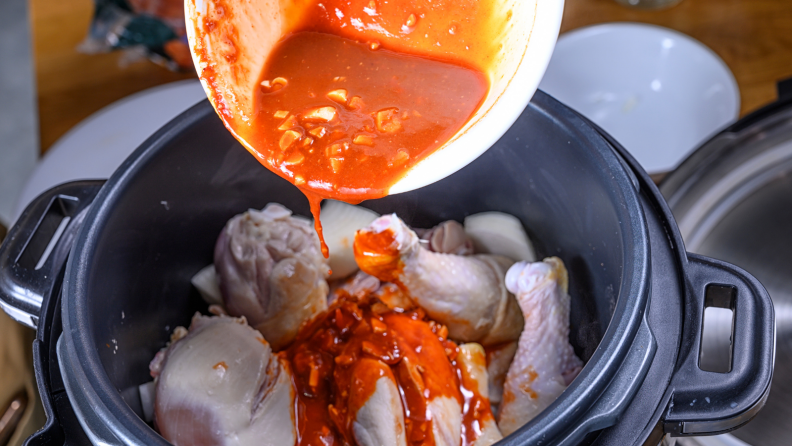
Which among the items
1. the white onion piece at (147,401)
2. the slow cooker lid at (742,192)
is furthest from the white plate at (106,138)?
the slow cooker lid at (742,192)

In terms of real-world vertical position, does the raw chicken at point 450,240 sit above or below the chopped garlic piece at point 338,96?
below

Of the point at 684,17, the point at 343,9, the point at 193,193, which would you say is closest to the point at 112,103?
the point at 193,193

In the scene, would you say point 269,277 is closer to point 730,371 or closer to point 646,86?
point 730,371

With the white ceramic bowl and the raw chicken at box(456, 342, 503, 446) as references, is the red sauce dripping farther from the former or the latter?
the raw chicken at box(456, 342, 503, 446)

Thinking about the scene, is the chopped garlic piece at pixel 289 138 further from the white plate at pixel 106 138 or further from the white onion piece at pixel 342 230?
the white plate at pixel 106 138

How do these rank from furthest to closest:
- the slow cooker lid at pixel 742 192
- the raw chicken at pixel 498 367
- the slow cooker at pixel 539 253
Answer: the slow cooker lid at pixel 742 192, the raw chicken at pixel 498 367, the slow cooker at pixel 539 253

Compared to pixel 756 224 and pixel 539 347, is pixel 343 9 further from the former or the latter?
pixel 756 224

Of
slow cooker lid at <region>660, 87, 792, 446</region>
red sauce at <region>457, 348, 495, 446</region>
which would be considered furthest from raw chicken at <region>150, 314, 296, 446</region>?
slow cooker lid at <region>660, 87, 792, 446</region>

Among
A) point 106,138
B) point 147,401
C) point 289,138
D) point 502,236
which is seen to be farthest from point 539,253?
point 106,138
